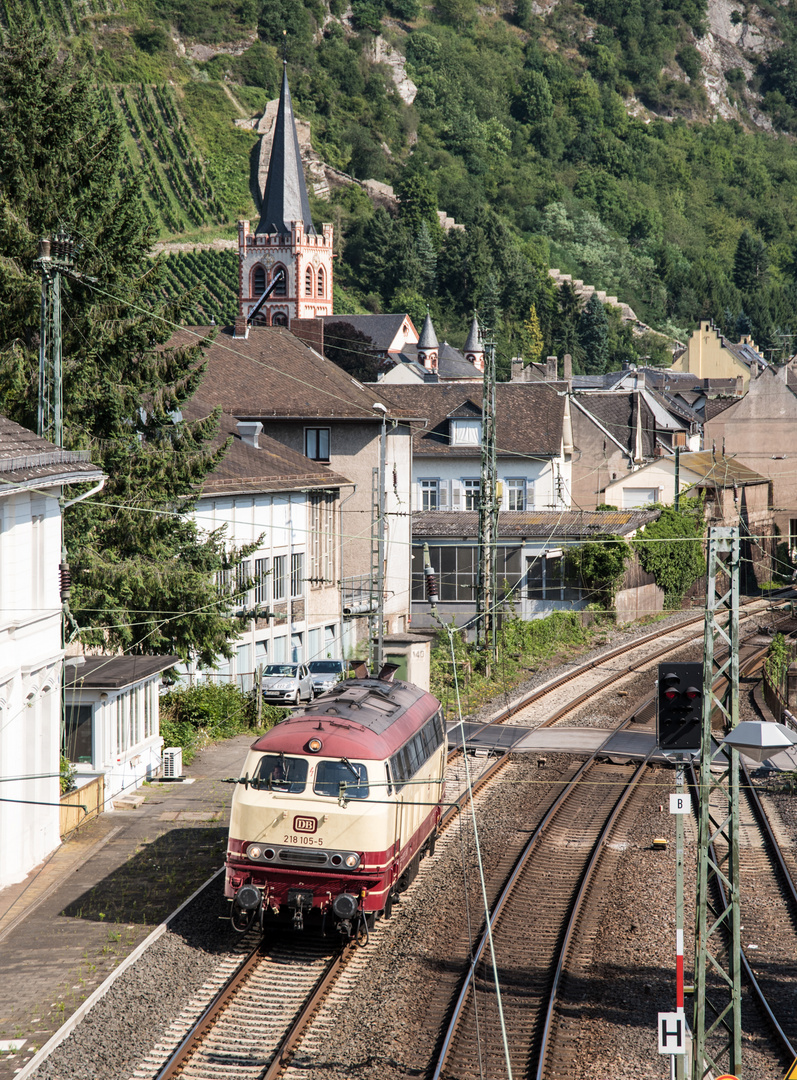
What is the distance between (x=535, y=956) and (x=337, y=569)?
25.5 m

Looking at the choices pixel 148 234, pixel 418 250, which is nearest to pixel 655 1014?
pixel 148 234

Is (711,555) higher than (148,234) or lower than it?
lower

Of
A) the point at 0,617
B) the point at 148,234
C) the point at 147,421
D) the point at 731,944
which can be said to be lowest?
the point at 731,944

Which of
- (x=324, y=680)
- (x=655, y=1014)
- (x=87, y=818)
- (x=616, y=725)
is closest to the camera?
(x=655, y=1014)

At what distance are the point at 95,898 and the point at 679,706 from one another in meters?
9.17

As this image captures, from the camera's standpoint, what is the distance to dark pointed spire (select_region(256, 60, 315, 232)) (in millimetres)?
126062

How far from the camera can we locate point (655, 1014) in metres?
Result: 14.4

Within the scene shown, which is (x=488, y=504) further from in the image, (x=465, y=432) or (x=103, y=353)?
(x=465, y=432)

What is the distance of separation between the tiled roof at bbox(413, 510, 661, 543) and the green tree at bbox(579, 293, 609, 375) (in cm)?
9726

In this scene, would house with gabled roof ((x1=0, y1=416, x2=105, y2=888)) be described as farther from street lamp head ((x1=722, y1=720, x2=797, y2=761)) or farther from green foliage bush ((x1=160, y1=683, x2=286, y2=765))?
street lamp head ((x1=722, y1=720, x2=797, y2=761))

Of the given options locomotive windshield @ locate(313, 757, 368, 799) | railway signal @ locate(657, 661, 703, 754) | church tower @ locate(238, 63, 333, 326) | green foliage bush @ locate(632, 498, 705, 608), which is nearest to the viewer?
railway signal @ locate(657, 661, 703, 754)

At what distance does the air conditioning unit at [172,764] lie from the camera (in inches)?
968

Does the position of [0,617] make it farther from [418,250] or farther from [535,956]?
[418,250]

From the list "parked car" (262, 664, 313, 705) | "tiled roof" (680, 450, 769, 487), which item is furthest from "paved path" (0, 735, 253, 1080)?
"tiled roof" (680, 450, 769, 487)
